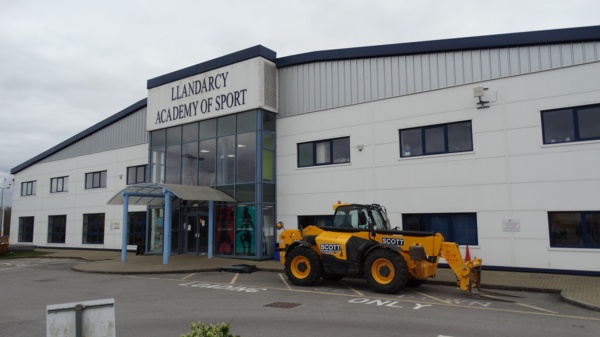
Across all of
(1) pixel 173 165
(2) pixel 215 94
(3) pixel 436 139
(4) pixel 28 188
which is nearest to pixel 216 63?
(2) pixel 215 94

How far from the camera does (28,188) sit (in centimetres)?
3650

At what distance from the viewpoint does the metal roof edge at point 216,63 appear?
20.7m

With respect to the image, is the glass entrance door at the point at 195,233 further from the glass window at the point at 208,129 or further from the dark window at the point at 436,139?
the dark window at the point at 436,139

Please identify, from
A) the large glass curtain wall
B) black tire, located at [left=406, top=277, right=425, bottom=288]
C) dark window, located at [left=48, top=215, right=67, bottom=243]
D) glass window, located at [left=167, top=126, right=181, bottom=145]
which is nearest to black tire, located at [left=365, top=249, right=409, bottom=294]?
black tire, located at [left=406, top=277, right=425, bottom=288]

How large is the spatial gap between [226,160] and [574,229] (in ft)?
46.9

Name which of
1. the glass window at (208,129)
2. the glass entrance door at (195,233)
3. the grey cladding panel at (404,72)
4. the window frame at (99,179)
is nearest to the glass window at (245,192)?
the glass entrance door at (195,233)

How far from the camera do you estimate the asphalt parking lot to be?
7676mm

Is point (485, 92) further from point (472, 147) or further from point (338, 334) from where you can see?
point (338, 334)

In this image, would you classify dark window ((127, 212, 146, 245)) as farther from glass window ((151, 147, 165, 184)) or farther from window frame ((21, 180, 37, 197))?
window frame ((21, 180, 37, 197))

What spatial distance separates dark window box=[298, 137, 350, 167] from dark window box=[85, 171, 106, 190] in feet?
51.2

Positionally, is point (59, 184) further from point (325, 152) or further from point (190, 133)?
point (325, 152)

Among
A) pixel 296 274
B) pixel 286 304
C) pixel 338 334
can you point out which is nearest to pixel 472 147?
pixel 296 274

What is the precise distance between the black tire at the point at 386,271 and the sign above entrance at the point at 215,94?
35.4 ft

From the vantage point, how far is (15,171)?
3794 centimetres
